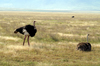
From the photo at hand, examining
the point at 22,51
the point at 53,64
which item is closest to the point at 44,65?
the point at 53,64

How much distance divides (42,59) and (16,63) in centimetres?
151

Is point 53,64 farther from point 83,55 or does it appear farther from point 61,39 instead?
point 61,39

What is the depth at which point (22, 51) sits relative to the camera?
11.2m

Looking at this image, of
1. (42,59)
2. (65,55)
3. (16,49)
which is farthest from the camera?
(16,49)

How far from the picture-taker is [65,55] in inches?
421

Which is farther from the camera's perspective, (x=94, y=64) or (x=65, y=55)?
(x=65, y=55)

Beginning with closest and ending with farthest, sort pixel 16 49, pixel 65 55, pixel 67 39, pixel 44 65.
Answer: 1. pixel 44 65
2. pixel 65 55
3. pixel 16 49
4. pixel 67 39

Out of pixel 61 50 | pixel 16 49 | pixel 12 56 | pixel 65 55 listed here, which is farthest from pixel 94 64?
pixel 16 49

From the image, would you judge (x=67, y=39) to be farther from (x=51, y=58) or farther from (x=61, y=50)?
(x=51, y=58)

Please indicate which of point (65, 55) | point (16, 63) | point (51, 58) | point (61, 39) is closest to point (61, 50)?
point (65, 55)

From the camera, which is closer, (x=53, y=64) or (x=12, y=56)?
(x=53, y=64)

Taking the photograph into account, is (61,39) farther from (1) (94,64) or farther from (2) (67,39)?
(1) (94,64)

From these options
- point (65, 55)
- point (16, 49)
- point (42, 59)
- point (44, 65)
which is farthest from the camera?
point (16, 49)

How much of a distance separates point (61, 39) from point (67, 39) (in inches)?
22.4
